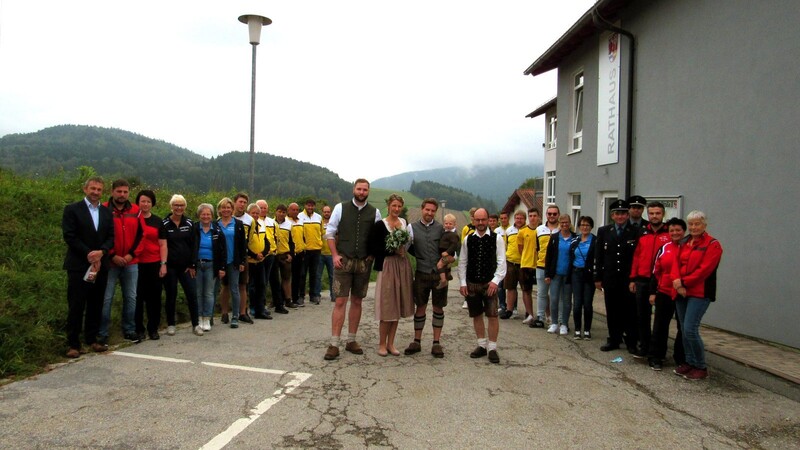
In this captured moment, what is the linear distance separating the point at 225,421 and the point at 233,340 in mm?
2854

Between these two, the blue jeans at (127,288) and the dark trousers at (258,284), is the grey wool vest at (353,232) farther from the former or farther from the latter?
the dark trousers at (258,284)

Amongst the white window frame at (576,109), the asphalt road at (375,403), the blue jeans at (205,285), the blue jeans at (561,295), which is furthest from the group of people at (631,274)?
the white window frame at (576,109)

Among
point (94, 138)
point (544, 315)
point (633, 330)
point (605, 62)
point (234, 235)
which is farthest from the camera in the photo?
point (94, 138)

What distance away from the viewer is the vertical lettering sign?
431 inches

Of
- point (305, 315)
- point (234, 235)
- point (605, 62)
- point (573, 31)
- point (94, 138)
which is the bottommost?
point (305, 315)

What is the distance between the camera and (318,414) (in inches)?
163

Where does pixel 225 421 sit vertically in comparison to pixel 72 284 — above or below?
below

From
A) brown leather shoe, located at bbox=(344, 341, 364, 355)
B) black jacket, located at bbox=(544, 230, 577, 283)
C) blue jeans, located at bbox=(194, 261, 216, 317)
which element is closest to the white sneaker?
black jacket, located at bbox=(544, 230, 577, 283)

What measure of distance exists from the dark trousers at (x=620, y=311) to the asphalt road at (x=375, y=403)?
269 mm

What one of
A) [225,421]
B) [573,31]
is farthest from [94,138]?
[225,421]

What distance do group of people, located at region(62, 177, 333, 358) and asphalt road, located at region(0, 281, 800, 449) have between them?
558 mm

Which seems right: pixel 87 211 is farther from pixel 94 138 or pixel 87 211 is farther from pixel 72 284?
pixel 94 138

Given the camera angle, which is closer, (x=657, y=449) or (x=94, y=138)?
(x=657, y=449)

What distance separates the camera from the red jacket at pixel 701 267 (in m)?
5.15
